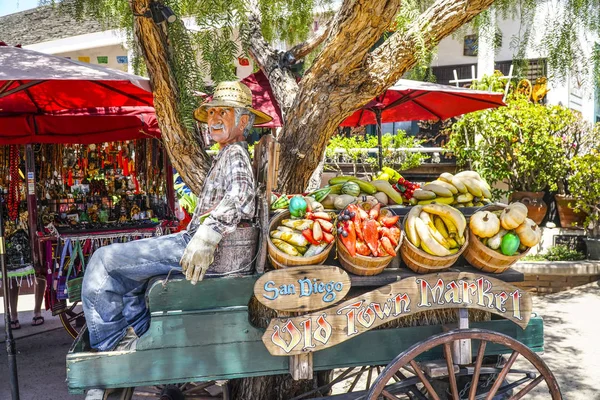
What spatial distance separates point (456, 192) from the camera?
363 centimetres

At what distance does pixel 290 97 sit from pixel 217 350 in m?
2.80

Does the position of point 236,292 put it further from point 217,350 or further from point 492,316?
point 492,316

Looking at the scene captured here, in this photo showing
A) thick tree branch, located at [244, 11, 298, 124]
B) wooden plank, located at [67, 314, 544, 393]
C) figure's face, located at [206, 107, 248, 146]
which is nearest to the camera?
wooden plank, located at [67, 314, 544, 393]

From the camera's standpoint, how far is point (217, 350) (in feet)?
8.80

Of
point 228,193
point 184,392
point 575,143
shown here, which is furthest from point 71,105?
point 575,143

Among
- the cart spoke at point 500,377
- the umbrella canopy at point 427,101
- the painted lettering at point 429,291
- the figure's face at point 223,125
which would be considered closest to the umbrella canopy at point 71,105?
the figure's face at point 223,125

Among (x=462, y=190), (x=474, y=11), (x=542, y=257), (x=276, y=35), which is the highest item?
(x=276, y=35)

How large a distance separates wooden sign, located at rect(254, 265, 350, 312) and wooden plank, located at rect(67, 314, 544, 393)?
0.85 feet

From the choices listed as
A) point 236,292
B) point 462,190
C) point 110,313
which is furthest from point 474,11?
point 110,313

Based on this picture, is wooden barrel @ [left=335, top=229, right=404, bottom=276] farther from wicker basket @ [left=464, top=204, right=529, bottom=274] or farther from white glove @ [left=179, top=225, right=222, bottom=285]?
white glove @ [left=179, top=225, right=222, bottom=285]

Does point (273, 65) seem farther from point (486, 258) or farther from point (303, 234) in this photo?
point (486, 258)

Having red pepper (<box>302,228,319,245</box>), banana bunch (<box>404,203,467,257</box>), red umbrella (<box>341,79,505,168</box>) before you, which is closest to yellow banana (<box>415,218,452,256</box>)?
banana bunch (<box>404,203,467,257</box>)

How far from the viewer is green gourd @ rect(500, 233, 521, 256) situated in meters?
2.84

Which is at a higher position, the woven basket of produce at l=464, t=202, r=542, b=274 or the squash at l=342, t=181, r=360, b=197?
the squash at l=342, t=181, r=360, b=197
